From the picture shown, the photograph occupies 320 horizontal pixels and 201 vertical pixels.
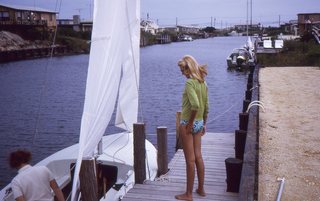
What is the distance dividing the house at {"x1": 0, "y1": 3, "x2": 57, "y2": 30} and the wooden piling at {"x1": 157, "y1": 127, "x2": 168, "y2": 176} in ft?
232

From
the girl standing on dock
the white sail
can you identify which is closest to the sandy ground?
the girl standing on dock

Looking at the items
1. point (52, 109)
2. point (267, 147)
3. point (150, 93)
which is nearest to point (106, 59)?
point (267, 147)

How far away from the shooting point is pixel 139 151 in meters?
6.59

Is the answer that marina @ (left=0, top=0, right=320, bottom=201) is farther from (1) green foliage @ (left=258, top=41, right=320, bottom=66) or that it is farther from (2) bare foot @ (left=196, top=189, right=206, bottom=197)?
(1) green foliage @ (left=258, top=41, right=320, bottom=66)

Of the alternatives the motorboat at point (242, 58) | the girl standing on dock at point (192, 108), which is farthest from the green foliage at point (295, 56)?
the girl standing on dock at point (192, 108)

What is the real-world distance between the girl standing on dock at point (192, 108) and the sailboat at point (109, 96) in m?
0.96

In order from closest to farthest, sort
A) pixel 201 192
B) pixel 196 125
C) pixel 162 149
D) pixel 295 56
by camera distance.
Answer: pixel 196 125 → pixel 201 192 → pixel 162 149 → pixel 295 56

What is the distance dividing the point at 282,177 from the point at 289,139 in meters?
3.10

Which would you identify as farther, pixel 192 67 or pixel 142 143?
pixel 142 143

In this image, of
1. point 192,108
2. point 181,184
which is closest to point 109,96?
point 192,108

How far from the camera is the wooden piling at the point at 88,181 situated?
17.4ft

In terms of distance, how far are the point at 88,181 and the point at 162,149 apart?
7.04ft

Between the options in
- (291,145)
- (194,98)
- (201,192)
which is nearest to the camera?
(194,98)

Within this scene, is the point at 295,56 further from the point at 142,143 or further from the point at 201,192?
the point at 201,192
